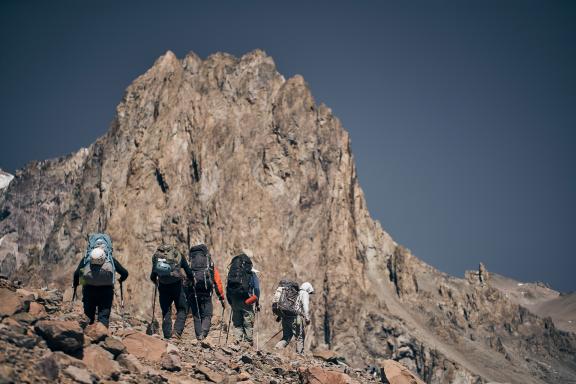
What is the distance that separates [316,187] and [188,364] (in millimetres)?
72943

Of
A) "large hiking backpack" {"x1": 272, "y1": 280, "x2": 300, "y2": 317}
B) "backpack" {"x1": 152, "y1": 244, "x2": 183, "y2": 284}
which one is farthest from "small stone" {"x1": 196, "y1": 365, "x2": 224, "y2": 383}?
"large hiking backpack" {"x1": 272, "y1": 280, "x2": 300, "y2": 317}

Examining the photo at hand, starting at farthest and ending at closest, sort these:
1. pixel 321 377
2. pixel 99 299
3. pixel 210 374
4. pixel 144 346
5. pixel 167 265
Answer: pixel 167 265
pixel 99 299
pixel 321 377
pixel 144 346
pixel 210 374

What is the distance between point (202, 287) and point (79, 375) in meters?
6.47

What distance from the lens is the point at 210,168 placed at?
257 ft

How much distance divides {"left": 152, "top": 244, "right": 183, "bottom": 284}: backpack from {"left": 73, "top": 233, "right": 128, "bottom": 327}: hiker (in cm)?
125

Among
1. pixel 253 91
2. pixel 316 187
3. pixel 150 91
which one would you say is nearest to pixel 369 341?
pixel 316 187

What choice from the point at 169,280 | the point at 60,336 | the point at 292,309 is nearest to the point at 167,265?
the point at 169,280

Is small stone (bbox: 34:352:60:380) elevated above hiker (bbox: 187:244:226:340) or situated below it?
below

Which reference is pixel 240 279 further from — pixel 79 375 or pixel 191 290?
pixel 79 375

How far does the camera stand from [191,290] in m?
15.8

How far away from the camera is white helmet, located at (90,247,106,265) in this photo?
12.2 m

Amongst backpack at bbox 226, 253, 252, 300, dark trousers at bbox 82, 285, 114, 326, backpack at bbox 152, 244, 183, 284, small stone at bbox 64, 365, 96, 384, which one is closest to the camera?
small stone at bbox 64, 365, 96, 384

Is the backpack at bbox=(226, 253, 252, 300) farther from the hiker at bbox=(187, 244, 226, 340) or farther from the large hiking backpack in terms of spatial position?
the hiker at bbox=(187, 244, 226, 340)

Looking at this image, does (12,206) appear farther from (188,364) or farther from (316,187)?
(188,364)
